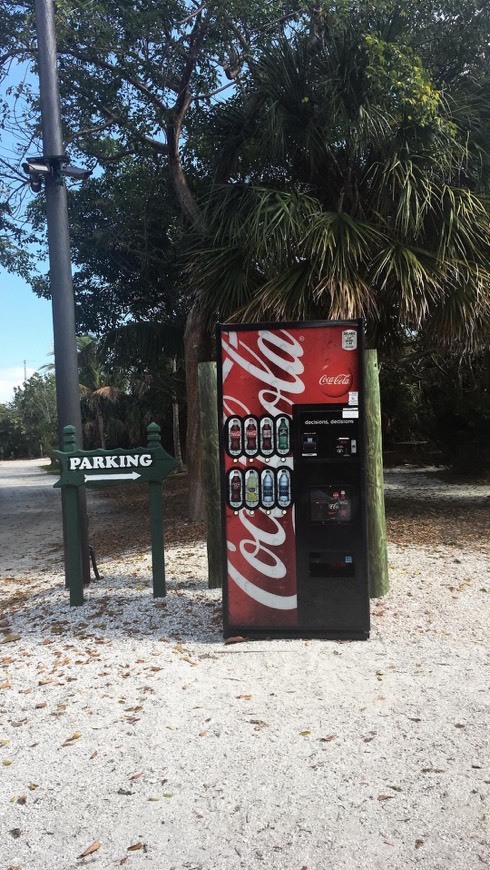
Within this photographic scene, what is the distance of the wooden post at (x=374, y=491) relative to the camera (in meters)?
5.80

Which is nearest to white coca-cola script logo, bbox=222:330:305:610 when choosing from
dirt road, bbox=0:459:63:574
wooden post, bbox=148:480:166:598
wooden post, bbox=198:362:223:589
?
wooden post, bbox=148:480:166:598

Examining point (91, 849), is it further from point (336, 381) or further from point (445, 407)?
point (445, 407)

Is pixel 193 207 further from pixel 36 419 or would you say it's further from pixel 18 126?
pixel 36 419

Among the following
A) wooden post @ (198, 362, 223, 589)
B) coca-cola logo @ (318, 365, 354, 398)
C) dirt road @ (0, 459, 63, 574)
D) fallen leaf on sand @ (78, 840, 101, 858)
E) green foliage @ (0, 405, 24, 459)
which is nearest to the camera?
fallen leaf on sand @ (78, 840, 101, 858)

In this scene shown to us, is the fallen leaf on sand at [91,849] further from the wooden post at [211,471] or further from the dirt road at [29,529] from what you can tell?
the dirt road at [29,529]

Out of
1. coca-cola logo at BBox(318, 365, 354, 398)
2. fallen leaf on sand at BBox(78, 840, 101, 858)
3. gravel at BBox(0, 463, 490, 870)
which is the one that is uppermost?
coca-cola logo at BBox(318, 365, 354, 398)

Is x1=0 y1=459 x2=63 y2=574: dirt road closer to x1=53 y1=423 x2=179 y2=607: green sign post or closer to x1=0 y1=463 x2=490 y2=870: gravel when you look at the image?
x1=53 y1=423 x2=179 y2=607: green sign post

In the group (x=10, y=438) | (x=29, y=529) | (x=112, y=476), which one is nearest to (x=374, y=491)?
(x=112, y=476)

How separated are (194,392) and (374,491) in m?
5.66

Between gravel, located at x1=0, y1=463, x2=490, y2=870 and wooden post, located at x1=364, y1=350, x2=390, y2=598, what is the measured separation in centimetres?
25

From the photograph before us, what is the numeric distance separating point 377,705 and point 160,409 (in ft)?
55.8

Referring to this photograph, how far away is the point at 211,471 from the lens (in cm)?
647

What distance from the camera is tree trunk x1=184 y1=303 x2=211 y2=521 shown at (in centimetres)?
1077

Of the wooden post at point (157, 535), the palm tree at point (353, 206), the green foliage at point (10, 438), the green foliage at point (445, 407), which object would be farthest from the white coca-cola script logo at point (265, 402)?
the green foliage at point (10, 438)
